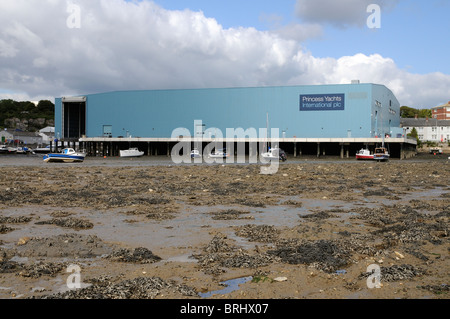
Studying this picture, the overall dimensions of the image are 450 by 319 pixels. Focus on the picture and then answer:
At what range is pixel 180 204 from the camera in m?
15.6

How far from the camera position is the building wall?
76.4m

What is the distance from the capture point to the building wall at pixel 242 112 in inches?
3007

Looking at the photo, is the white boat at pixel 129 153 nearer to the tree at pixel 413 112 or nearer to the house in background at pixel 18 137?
the house in background at pixel 18 137

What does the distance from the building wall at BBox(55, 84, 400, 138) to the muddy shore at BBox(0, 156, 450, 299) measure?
6160 cm

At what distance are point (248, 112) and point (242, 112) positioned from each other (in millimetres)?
1178

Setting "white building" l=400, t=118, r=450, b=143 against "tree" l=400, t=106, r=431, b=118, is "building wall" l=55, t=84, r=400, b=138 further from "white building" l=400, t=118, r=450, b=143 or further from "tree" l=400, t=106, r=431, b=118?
"tree" l=400, t=106, r=431, b=118

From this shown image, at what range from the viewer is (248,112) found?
81250 millimetres

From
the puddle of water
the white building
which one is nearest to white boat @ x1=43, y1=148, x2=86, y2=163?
the puddle of water

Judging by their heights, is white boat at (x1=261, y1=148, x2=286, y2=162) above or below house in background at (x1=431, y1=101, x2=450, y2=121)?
below

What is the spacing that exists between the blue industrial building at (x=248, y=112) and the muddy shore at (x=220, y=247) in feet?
202

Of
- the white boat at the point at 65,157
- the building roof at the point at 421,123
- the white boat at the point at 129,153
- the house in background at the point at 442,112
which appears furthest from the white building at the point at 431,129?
the white boat at the point at 65,157
